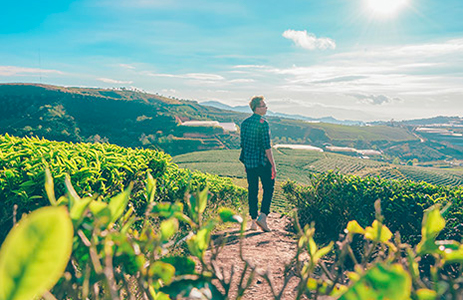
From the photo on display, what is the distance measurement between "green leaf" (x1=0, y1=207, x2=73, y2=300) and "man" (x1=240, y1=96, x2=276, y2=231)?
5127mm

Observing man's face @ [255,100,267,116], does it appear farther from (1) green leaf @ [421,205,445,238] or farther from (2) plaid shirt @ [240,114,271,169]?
(1) green leaf @ [421,205,445,238]

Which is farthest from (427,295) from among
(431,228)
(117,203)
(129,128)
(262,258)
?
(129,128)

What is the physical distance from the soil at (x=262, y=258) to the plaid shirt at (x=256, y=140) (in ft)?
4.42

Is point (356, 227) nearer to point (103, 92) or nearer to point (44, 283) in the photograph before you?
point (44, 283)

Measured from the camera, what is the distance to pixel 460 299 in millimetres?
667

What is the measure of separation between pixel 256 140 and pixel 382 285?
511 centimetres

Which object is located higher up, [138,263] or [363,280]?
[363,280]

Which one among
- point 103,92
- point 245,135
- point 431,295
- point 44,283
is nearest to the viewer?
point 44,283

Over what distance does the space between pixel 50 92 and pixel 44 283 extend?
415ft

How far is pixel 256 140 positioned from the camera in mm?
5590

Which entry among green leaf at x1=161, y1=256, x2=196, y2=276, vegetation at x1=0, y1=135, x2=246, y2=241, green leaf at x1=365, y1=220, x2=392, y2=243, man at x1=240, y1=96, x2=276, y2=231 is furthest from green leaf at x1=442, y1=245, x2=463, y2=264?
man at x1=240, y1=96, x2=276, y2=231

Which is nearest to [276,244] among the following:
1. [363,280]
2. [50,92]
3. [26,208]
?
[26,208]

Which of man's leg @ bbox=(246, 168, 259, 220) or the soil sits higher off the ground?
man's leg @ bbox=(246, 168, 259, 220)

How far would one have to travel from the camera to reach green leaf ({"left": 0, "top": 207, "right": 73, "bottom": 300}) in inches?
17.0
